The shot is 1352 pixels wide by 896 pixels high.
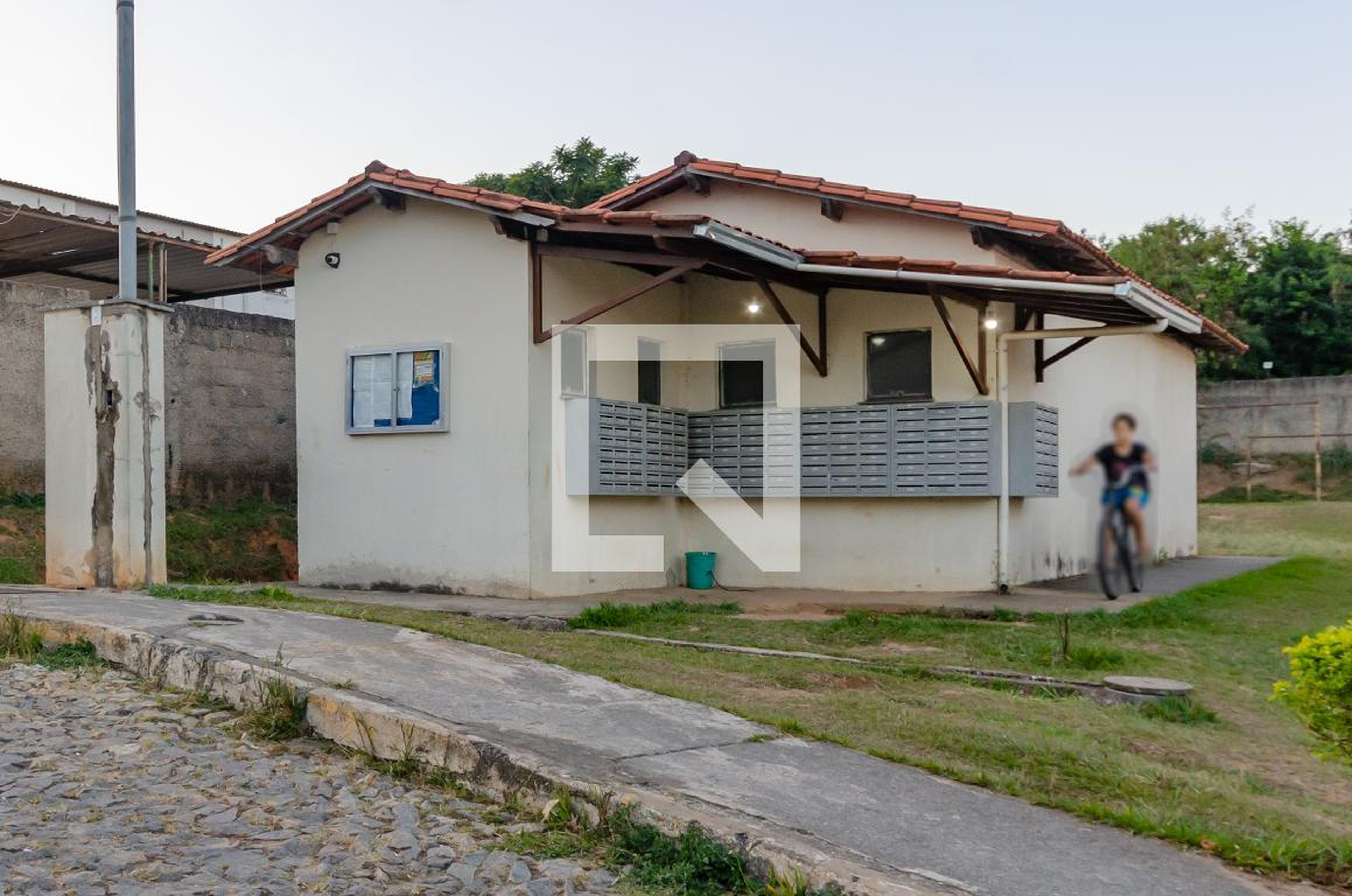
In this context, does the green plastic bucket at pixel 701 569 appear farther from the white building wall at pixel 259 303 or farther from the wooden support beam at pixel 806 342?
the white building wall at pixel 259 303

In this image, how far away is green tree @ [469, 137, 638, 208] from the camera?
30.3 metres

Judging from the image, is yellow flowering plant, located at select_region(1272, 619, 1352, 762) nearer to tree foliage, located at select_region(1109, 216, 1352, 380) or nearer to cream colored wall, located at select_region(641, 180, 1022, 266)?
cream colored wall, located at select_region(641, 180, 1022, 266)

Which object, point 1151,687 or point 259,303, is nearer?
point 1151,687

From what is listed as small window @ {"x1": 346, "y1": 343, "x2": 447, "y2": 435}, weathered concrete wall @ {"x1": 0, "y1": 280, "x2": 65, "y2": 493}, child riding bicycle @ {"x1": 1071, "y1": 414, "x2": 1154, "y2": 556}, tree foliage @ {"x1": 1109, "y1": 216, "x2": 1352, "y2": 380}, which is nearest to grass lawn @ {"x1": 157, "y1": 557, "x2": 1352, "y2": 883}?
small window @ {"x1": 346, "y1": 343, "x2": 447, "y2": 435}

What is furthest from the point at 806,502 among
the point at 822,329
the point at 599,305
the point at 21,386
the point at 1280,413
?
the point at 1280,413

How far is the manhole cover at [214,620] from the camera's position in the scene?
25.9 feet

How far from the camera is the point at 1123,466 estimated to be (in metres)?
2.00

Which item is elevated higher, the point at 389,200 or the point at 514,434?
the point at 389,200

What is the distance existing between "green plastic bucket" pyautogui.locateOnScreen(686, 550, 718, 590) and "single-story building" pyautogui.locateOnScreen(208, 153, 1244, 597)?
0.23 meters

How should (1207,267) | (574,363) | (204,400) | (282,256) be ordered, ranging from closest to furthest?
(574,363)
(282,256)
(204,400)
(1207,267)

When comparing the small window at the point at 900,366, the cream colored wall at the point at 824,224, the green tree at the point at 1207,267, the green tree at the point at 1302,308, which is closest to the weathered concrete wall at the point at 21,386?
the cream colored wall at the point at 824,224

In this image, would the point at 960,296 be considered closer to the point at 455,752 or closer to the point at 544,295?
the point at 544,295

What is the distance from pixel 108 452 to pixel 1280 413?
23250mm

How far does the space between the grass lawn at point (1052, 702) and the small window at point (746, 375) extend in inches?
117
